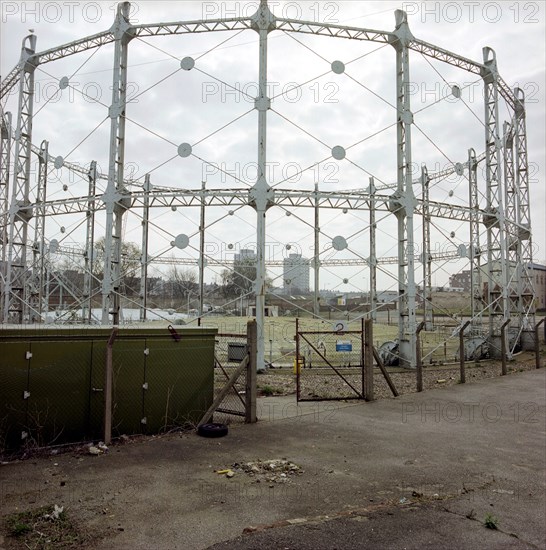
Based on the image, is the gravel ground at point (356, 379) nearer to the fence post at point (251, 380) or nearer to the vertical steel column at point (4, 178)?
the fence post at point (251, 380)

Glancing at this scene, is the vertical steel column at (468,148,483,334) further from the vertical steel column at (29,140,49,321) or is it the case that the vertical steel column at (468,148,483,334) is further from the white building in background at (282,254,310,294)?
the vertical steel column at (29,140,49,321)

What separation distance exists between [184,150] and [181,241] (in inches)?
116

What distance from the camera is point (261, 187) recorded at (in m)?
13.8

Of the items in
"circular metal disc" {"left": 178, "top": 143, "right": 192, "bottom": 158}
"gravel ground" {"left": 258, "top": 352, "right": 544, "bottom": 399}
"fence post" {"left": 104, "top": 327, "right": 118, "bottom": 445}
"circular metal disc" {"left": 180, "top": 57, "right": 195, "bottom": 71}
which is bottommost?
"gravel ground" {"left": 258, "top": 352, "right": 544, "bottom": 399}

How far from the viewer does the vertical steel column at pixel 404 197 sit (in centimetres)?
1517

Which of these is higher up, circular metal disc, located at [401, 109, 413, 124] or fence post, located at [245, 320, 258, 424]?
circular metal disc, located at [401, 109, 413, 124]

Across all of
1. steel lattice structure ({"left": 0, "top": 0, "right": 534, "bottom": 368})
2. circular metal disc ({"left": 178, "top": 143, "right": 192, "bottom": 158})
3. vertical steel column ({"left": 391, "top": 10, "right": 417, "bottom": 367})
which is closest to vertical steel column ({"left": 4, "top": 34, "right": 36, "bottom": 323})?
steel lattice structure ({"left": 0, "top": 0, "right": 534, "bottom": 368})

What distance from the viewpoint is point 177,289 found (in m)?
31.0

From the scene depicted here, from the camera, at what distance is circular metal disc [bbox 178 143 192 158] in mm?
14227

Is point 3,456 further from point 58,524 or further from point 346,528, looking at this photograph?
point 346,528

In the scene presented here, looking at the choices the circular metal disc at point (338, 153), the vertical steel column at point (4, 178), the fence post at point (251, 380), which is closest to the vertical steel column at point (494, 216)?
the circular metal disc at point (338, 153)

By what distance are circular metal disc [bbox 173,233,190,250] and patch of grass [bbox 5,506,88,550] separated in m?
10.4

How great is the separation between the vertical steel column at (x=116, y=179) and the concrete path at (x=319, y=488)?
8.74 m

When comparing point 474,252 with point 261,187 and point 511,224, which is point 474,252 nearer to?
point 511,224
